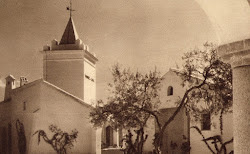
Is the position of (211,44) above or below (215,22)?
above

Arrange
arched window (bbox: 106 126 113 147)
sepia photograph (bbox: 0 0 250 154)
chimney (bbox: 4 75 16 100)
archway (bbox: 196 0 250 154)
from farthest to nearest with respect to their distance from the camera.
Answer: arched window (bbox: 106 126 113 147), chimney (bbox: 4 75 16 100), sepia photograph (bbox: 0 0 250 154), archway (bbox: 196 0 250 154)

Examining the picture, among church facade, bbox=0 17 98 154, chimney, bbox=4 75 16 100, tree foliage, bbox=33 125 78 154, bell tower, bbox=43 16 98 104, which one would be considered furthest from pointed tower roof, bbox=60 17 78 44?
tree foliage, bbox=33 125 78 154

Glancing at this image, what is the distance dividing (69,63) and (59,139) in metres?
6.00

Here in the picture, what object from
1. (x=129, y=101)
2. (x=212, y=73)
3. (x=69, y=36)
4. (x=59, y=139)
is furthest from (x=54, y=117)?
(x=212, y=73)

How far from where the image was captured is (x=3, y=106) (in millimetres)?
23438

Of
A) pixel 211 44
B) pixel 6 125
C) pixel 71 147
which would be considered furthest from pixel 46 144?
pixel 211 44

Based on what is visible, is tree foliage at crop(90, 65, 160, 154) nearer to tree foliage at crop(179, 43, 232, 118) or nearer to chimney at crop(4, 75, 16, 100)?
tree foliage at crop(179, 43, 232, 118)

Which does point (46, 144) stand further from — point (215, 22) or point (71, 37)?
point (215, 22)

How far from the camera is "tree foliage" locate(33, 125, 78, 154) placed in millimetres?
21406

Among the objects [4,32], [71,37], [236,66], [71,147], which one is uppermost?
[71,37]

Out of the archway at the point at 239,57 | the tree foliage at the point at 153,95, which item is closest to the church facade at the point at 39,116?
the tree foliage at the point at 153,95

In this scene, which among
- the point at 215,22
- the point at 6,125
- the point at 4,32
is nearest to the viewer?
the point at 215,22

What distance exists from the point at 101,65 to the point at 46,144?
256 inches

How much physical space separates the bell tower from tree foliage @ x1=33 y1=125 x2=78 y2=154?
4522 millimetres
